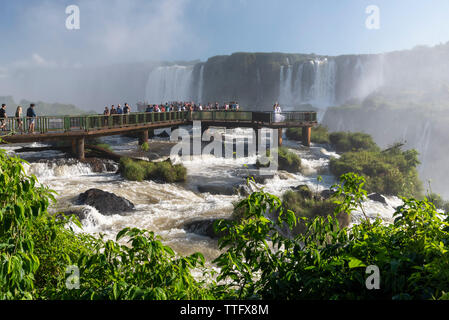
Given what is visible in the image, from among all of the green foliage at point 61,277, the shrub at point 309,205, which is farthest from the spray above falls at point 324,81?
the green foliage at point 61,277

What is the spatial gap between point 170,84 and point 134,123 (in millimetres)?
49497

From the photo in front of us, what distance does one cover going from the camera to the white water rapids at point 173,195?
12.0 meters

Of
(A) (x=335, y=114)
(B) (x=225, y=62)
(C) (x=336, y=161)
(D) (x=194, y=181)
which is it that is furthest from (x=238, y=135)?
(B) (x=225, y=62)

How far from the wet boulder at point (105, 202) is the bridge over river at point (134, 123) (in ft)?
10.2

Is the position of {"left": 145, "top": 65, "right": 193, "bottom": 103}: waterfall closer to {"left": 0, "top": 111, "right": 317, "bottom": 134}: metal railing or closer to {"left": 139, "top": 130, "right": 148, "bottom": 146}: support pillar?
{"left": 0, "top": 111, "right": 317, "bottom": 134}: metal railing

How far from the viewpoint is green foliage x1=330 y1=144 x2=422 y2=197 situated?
20953 mm

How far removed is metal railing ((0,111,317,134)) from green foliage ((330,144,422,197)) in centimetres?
580

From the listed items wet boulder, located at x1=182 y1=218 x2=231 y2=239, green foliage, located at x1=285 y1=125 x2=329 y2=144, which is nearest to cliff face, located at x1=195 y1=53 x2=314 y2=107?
green foliage, located at x1=285 y1=125 x2=329 y2=144

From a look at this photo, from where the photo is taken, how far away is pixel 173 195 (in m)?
16.1

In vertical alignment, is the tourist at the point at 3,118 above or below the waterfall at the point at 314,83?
below

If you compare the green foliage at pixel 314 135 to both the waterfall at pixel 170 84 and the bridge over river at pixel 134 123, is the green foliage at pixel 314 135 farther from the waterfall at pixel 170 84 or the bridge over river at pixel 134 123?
the waterfall at pixel 170 84

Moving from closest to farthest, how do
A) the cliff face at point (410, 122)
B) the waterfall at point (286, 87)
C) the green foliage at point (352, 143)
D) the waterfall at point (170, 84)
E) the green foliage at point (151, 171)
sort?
the green foliage at point (151, 171) → the green foliage at point (352, 143) → the cliff face at point (410, 122) → the waterfall at point (286, 87) → the waterfall at point (170, 84)

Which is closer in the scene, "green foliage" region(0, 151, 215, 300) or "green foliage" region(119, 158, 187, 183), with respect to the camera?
"green foliage" region(0, 151, 215, 300)

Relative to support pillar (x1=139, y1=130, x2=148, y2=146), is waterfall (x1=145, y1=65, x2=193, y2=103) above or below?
above
